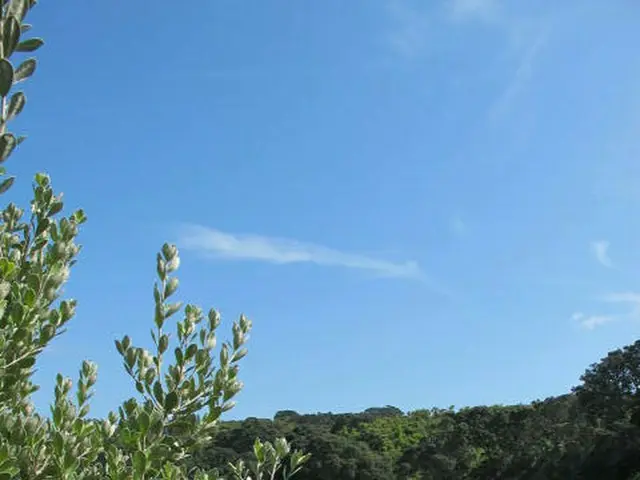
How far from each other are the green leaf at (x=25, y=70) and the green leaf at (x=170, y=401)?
235 cm

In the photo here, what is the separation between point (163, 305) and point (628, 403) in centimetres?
5373

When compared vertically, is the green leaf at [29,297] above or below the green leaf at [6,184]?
below

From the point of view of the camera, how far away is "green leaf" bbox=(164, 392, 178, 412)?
15.2ft

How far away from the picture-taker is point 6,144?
297 centimetres

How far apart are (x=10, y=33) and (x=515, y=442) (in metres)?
58.8

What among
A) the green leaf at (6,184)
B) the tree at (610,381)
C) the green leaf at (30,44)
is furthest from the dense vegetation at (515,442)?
the green leaf at (30,44)

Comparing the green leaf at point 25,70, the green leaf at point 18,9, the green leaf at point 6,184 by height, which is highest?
the green leaf at point 18,9

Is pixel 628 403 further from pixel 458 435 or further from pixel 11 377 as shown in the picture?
pixel 11 377

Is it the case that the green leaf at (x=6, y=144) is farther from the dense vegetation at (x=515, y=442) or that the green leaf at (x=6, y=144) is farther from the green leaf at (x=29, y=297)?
the dense vegetation at (x=515, y=442)

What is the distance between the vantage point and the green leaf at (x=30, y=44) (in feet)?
10.4

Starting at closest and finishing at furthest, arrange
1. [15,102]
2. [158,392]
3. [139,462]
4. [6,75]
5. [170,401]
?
1. [6,75]
2. [15,102]
3. [139,462]
4. [170,401]
5. [158,392]

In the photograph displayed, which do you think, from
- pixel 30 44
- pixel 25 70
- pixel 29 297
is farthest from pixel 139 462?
pixel 30 44

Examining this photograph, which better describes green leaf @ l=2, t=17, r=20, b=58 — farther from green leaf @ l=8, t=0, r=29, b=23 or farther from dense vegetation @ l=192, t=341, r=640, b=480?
dense vegetation @ l=192, t=341, r=640, b=480

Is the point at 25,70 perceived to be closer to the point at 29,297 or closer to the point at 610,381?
the point at 29,297
